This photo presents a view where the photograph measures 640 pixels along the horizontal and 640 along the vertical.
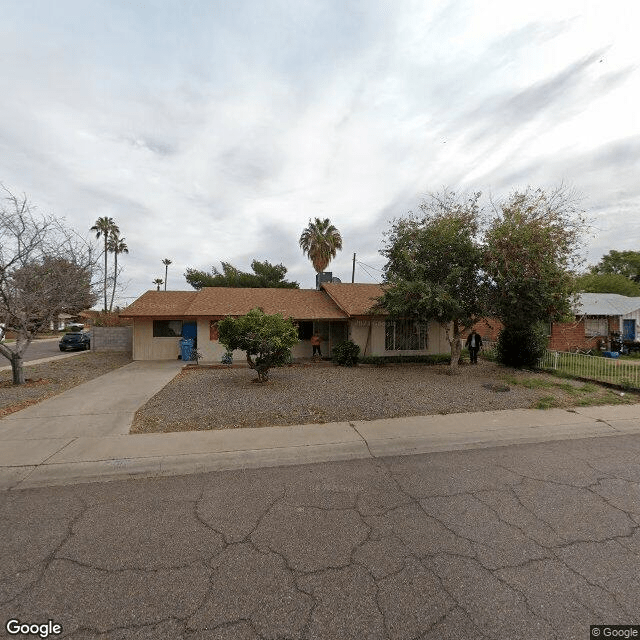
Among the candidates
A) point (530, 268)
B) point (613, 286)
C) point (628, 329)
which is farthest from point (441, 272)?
point (613, 286)

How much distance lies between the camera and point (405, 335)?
52.5 feet

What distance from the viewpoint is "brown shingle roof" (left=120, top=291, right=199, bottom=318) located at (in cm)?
1557

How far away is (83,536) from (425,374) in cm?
1097

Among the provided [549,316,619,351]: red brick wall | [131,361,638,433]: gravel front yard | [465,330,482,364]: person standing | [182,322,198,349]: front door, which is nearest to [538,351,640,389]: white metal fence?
[131,361,638,433]: gravel front yard

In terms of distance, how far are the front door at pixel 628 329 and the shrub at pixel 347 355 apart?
58.8ft

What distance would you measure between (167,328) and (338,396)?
11559 millimetres

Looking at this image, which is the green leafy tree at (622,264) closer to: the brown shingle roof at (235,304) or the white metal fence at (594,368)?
the white metal fence at (594,368)

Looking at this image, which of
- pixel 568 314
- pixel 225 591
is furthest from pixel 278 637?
pixel 568 314

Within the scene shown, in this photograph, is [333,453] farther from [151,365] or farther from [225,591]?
[151,365]

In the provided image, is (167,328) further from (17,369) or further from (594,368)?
(594,368)

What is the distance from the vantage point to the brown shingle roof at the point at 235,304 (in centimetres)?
1555

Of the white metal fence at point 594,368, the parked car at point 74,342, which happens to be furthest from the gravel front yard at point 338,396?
the parked car at point 74,342

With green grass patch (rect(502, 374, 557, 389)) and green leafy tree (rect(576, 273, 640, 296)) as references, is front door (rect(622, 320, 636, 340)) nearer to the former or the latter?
green grass patch (rect(502, 374, 557, 389))

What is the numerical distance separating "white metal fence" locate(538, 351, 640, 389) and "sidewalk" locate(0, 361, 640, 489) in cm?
289
